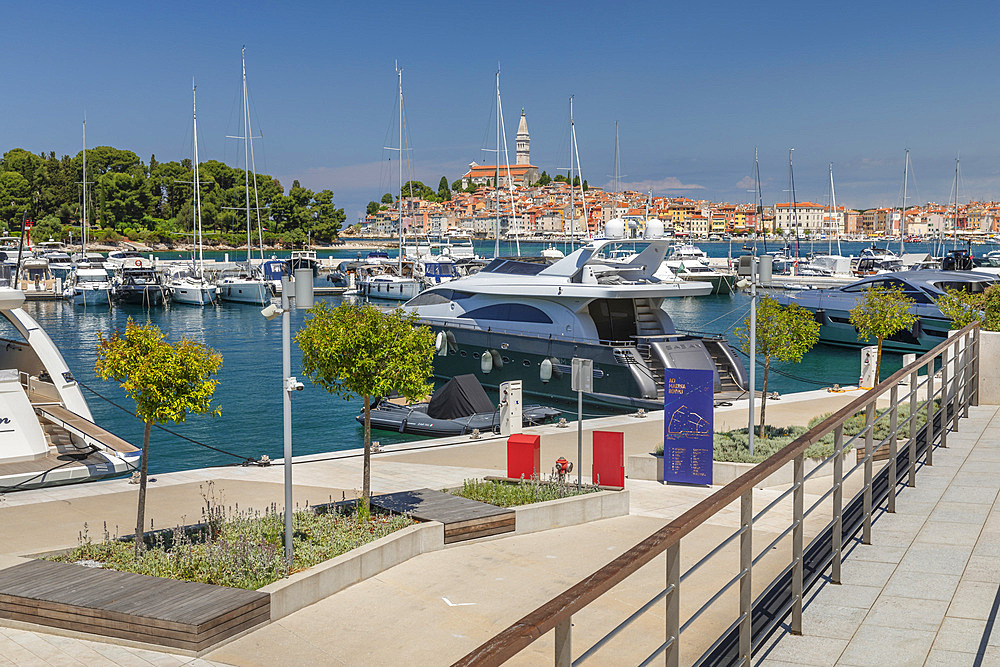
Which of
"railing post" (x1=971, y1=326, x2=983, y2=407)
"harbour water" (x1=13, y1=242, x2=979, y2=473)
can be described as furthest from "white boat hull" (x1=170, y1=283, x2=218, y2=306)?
"railing post" (x1=971, y1=326, x2=983, y2=407)

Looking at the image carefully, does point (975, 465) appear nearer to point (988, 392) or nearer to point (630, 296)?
point (988, 392)

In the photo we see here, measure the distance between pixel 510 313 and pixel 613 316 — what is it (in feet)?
10.7

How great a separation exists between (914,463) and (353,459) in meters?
11.0

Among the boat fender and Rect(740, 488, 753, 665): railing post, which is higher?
Rect(740, 488, 753, 665): railing post

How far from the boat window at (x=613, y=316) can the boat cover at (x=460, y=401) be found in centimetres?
563

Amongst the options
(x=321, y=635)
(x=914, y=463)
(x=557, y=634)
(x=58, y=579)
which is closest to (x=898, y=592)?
(x=914, y=463)

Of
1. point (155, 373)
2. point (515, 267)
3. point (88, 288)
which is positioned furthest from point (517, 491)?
point (88, 288)

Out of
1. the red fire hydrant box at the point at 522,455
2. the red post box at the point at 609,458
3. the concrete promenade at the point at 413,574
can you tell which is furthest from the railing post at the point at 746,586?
the red fire hydrant box at the point at 522,455

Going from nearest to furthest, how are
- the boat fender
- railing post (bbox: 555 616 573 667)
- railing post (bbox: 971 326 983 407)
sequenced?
1. railing post (bbox: 555 616 573 667)
2. railing post (bbox: 971 326 983 407)
3. the boat fender

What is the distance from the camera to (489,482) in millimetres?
11945

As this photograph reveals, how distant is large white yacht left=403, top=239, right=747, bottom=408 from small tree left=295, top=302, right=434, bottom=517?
13065mm

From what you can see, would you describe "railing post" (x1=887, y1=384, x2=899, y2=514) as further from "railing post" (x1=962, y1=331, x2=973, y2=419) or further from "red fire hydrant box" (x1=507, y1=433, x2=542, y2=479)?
"red fire hydrant box" (x1=507, y1=433, x2=542, y2=479)

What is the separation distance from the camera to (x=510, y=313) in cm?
2783

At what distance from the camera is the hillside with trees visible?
14200cm
